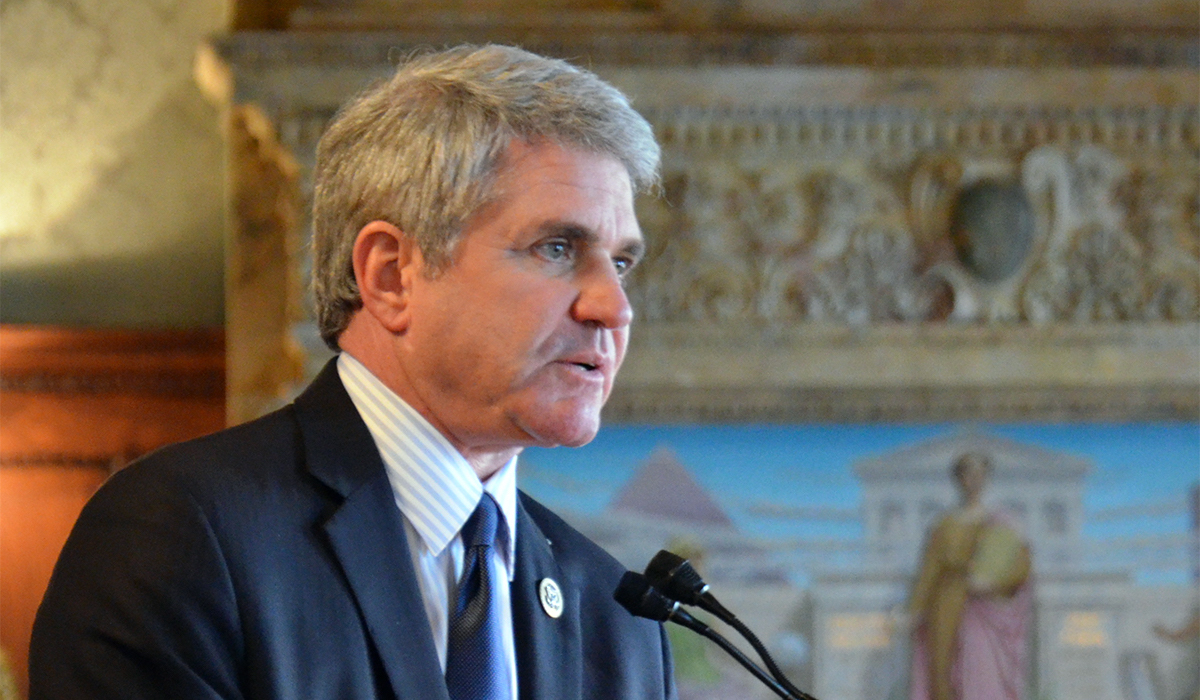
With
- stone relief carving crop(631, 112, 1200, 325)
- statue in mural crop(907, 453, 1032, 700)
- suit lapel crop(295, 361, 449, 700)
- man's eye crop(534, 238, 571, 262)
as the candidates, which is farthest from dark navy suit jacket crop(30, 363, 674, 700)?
statue in mural crop(907, 453, 1032, 700)

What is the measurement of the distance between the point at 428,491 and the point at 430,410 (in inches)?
3.3

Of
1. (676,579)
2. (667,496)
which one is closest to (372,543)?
(676,579)

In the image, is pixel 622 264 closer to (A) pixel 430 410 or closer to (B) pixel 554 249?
(B) pixel 554 249

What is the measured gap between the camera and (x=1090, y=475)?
382 cm

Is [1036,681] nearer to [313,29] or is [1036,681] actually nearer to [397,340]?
[313,29]

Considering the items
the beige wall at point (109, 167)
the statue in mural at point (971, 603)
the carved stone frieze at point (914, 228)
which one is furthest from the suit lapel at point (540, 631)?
the beige wall at point (109, 167)

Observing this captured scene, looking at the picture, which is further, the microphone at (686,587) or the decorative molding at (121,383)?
the decorative molding at (121,383)

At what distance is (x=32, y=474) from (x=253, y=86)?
1112 mm

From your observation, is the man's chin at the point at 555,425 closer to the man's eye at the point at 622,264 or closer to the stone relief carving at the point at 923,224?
the man's eye at the point at 622,264

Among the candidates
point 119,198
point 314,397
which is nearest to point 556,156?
point 314,397

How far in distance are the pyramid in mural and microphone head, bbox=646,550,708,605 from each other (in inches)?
83.0

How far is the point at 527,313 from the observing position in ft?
5.04

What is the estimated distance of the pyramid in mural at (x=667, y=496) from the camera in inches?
146

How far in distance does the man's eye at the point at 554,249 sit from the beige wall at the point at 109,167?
8.02 feet
